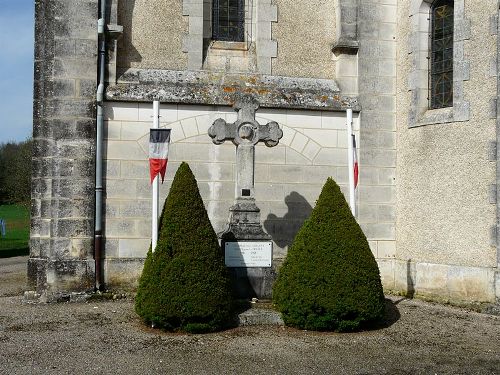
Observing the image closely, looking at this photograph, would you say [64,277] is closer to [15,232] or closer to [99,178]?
[99,178]

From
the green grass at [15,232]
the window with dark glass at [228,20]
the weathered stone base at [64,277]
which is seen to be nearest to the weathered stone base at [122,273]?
the weathered stone base at [64,277]

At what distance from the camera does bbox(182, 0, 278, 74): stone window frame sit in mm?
10766

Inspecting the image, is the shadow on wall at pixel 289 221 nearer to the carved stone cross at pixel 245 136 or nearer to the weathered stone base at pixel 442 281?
the weathered stone base at pixel 442 281

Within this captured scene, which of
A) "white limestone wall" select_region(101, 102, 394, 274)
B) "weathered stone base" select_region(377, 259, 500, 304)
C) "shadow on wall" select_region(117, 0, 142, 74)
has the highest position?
"shadow on wall" select_region(117, 0, 142, 74)

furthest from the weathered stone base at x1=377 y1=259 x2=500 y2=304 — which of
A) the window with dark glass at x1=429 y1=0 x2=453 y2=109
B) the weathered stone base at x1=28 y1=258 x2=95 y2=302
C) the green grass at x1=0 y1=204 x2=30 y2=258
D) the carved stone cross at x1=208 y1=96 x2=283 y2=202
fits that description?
the green grass at x1=0 y1=204 x2=30 y2=258

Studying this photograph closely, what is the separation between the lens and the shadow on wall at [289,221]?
10648mm

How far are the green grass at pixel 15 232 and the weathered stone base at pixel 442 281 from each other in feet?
44.1

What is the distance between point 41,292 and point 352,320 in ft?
16.1

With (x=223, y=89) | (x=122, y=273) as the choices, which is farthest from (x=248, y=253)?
(x=223, y=89)

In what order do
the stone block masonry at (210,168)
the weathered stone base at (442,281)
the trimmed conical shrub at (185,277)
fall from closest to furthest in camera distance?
the trimmed conical shrub at (185,277) → the weathered stone base at (442,281) → the stone block masonry at (210,168)

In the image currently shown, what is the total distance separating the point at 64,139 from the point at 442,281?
6286 mm

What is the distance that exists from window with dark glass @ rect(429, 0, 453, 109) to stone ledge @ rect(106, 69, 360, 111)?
4.38 ft

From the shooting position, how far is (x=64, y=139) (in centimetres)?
988

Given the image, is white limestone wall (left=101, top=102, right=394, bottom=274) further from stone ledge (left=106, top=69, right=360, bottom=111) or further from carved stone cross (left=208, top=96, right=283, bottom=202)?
carved stone cross (left=208, top=96, right=283, bottom=202)
